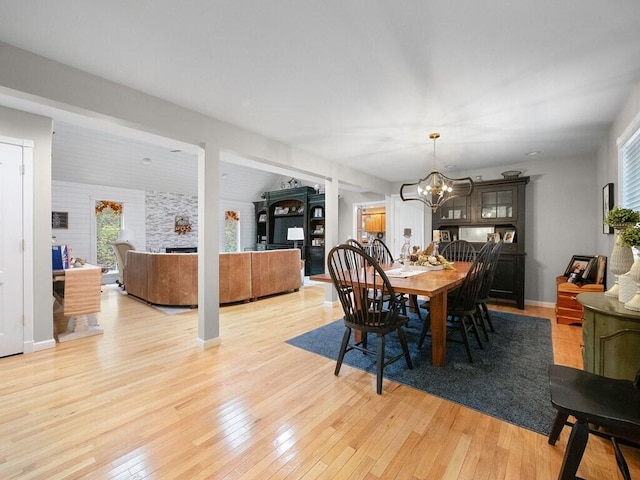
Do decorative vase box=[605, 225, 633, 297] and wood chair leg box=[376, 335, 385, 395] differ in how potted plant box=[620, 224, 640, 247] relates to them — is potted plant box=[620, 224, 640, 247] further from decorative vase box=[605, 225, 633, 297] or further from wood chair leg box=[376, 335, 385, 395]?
wood chair leg box=[376, 335, 385, 395]

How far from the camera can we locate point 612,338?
62.7 inches

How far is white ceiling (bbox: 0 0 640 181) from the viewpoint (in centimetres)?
159

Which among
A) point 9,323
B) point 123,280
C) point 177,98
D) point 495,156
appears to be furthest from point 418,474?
point 123,280

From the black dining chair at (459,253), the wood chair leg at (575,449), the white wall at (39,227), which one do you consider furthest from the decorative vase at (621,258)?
the white wall at (39,227)

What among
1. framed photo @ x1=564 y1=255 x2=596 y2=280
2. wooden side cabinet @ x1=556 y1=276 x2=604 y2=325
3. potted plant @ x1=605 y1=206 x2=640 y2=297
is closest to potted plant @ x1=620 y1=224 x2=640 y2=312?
potted plant @ x1=605 y1=206 x2=640 y2=297

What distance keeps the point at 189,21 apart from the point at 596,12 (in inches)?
88.0

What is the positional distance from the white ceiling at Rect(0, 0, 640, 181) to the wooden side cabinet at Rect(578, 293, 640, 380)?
1.61m

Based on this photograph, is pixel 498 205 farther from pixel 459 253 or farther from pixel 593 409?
pixel 593 409

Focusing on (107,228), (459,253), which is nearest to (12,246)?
(107,228)

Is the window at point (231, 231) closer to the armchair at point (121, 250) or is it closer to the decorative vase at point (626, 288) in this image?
the armchair at point (121, 250)

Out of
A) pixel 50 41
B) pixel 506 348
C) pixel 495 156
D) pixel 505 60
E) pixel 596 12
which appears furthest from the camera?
pixel 495 156

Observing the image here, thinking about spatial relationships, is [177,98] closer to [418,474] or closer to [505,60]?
[505,60]

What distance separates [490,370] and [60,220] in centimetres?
778

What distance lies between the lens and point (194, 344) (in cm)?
308
